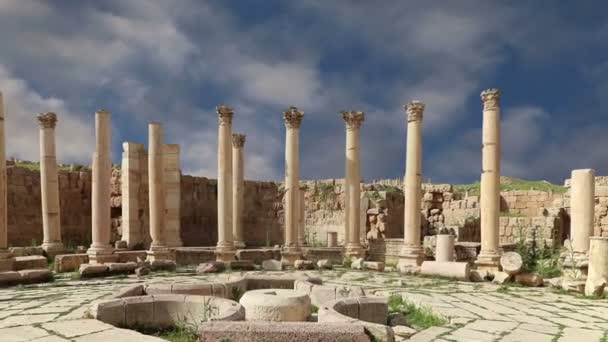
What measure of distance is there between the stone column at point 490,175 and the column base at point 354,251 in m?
5.08

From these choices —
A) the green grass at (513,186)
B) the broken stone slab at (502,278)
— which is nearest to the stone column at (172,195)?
the broken stone slab at (502,278)

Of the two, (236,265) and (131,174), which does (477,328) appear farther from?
(131,174)

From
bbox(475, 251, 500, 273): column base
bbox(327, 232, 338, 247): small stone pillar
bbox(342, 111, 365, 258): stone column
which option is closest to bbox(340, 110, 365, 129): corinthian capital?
bbox(342, 111, 365, 258): stone column

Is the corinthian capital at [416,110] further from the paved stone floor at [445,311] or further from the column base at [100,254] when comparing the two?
the column base at [100,254]

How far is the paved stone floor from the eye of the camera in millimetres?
6520

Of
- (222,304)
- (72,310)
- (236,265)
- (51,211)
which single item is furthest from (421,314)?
(51,211)

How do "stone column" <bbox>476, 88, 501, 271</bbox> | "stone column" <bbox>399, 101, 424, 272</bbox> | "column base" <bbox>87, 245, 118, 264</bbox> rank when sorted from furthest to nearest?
"stone column" <bbox>399, 101, 424, 272</bbox> → "column base" <bbox>87, 245, 118, 264</bbox> → "stone column" <bbox>476, 88, 501, 271</bbox>

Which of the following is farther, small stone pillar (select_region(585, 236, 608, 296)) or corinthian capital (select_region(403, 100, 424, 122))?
corinthian capital (select_region(403, 100, 424, 122))

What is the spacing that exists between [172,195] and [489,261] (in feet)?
46.0

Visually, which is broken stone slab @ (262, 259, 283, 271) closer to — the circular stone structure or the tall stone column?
the tall stone column

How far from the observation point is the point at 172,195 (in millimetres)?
22562

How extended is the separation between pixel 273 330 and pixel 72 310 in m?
4.38

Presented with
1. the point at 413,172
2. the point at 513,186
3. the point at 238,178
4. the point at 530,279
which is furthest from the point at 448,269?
the point at 513,186

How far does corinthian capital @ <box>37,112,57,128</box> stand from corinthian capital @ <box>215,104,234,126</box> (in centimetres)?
636
